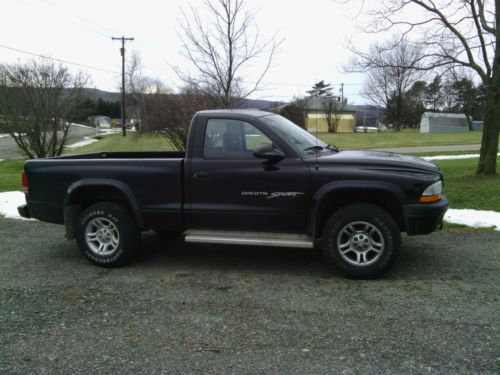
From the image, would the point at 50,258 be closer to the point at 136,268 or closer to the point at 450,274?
the point at 136,268

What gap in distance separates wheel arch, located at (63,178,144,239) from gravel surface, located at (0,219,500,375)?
0.59 m

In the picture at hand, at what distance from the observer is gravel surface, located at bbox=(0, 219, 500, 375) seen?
10.7 feet

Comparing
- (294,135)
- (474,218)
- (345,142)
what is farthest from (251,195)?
(345,142)

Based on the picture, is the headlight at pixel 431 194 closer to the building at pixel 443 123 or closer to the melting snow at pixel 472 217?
the melting snow at pixel 472 217

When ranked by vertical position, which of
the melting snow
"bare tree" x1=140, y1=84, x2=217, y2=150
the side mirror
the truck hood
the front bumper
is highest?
"bare tree" x1=140, y1=84, x2=217, y2=150

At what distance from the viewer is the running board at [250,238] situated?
16.0 feet

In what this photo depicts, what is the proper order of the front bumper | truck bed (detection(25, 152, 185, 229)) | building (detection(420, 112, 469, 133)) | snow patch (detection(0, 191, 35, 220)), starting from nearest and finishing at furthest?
the front bumper → truck bed (detection(25, 152, 185, 229)) → snow patch (detection(0, 191, 35, 220)) → building (detection(420, 112, 469, 133))

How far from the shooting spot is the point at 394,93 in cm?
7038

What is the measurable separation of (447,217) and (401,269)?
2.73m

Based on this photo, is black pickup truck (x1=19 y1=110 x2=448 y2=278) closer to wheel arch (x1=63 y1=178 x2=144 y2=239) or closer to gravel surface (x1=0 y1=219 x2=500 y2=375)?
wheel arch (x1=63 y1=178 x2=144 y2=239)

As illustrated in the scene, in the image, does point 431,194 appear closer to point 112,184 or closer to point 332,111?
point 112,184

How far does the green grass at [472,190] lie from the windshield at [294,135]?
3.93 meters

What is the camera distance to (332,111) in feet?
209

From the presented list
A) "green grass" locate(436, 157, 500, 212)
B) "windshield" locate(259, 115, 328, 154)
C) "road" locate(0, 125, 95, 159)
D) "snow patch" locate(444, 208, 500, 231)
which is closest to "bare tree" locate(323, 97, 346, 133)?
"road" locate(0, 125, 95, 159)
